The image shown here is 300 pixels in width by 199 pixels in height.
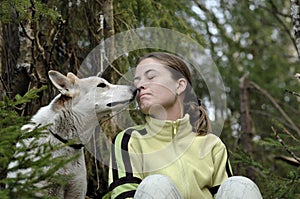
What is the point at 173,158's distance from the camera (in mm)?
2584

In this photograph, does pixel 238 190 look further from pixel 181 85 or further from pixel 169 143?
pixel 181 85

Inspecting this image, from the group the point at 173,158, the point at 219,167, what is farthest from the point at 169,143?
the point at 219,167

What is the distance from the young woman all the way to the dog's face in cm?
25

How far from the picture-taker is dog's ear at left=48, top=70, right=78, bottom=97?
288 cm

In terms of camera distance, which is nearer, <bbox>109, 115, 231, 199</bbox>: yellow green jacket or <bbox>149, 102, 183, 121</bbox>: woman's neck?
<bbox>109, 115, 231, 199</bbox>: yellow green jacket

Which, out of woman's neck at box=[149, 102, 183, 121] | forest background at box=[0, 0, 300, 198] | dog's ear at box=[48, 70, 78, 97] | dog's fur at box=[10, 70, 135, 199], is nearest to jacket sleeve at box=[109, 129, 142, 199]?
woman's neck at box=[149, 102, 183, 121]

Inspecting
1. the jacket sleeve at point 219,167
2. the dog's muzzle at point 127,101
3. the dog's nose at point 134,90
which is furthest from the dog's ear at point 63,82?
the jacket sleeve at point 219,167

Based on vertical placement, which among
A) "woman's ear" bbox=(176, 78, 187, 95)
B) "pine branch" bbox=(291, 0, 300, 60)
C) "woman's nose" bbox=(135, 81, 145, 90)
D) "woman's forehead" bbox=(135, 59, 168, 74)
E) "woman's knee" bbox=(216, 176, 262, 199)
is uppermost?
"pine branch" bbox=(291, 0, 300, 60)

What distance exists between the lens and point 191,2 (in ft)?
18.0

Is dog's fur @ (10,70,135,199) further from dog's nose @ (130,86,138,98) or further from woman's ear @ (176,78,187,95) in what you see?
woman's ear @ (176,78,187,95)

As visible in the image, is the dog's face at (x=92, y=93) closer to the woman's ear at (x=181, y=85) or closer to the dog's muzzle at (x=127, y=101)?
the dog's muzzle at (x=127, y=101)

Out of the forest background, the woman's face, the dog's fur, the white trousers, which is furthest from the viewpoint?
the forest background

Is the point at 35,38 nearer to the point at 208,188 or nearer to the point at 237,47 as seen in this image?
the point at 208,188

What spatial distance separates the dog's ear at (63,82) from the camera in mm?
2879
